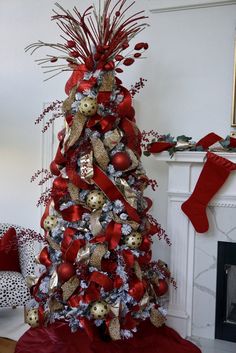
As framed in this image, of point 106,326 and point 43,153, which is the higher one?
point 43,153

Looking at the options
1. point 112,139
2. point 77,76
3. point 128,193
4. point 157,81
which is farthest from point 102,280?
point 157,81

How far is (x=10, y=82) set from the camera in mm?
3359

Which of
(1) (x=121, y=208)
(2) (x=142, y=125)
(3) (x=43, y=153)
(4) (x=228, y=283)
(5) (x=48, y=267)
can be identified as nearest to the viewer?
(1) (x=121, y=208)

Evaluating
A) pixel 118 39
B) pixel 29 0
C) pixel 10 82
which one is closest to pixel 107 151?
pixel 118 39

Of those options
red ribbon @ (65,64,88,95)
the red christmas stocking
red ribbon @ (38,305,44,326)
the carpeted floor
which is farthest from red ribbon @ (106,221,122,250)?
the carpeted floor

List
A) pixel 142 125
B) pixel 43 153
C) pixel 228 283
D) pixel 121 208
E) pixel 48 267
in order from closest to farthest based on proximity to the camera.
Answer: pixel 121 208, pixel 48 267, pixel 228 283, pixel 142 125, pixel 43 153

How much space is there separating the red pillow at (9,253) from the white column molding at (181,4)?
78.1 inches

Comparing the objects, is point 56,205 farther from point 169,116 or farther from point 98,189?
point 169,116

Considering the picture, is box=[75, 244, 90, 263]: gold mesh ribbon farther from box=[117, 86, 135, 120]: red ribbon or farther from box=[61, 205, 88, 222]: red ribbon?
box=[117, 86, 135, 120]: red ribbon

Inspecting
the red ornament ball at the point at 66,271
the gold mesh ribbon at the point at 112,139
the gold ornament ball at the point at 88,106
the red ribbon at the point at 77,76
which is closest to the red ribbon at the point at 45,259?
the red ornament ball at the point at 66,271

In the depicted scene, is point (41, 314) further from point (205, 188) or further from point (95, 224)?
point (205, 188)

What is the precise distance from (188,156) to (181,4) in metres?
1.14

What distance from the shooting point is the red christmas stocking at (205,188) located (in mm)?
2438

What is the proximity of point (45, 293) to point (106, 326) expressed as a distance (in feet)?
1.32
